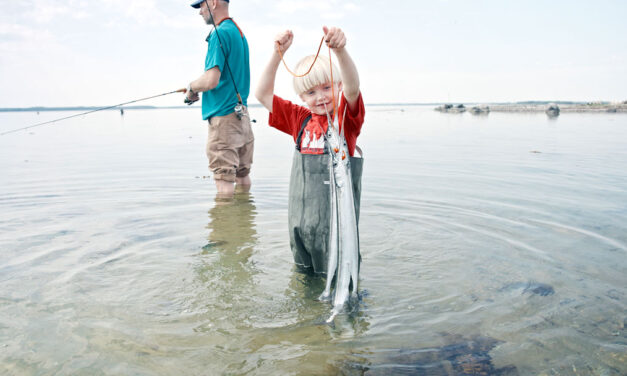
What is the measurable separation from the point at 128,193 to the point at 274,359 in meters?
5.72

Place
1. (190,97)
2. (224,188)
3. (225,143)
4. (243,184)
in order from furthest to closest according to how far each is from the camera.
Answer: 1. (243,184)
2. (224,188)
3. (225,143)
4. (190,97)

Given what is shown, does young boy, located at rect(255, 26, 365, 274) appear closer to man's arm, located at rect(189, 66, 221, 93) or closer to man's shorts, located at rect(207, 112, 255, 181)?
man's arm, located at rect(189, 66, 221, 93)

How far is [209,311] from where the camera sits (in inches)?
126

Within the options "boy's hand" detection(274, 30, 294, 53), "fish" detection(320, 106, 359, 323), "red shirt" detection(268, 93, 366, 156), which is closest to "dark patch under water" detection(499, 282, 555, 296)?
"fish" detection(320, 106, 359, 323)

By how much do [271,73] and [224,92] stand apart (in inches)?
118

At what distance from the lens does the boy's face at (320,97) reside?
9.68 ft

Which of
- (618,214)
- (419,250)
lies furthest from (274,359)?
(618,214)

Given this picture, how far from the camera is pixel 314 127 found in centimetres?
317

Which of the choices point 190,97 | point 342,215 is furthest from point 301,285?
point 190,97

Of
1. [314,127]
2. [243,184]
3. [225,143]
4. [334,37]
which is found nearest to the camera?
[334,37]

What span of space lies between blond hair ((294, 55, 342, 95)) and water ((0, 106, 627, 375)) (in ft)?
4.97

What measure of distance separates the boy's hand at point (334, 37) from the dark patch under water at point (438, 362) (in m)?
1.76

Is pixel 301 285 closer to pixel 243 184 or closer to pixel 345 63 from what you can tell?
pixel 345 63

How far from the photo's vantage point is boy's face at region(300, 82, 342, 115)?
295cm
